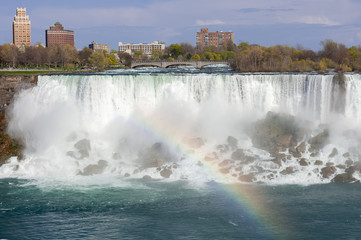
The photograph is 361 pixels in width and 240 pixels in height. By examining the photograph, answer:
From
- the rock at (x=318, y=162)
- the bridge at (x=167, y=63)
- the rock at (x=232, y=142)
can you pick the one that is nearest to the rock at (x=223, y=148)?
the rock at (x=232, y=142)

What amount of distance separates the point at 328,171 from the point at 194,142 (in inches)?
315

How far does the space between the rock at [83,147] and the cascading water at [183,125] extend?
2.4 inches

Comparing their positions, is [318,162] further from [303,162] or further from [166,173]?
[166,173]

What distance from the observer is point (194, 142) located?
2778 centimetres

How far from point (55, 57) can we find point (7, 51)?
7054mm

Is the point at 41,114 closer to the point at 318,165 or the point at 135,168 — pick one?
the point at 135,168

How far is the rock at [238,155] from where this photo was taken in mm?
25681

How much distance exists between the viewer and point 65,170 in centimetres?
2567

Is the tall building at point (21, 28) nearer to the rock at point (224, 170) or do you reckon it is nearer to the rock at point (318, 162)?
the rock at point (224, 170)

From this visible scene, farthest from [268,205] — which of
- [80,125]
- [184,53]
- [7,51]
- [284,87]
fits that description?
[184,53]

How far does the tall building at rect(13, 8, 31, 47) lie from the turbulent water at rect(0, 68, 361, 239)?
169 meters

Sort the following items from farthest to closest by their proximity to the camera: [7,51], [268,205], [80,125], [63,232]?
[7,51] → [80,125] → [268,205] → [63,232]

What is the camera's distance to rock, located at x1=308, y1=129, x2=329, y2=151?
26609 millimetres

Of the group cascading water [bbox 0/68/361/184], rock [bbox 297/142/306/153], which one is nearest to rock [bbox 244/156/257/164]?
cascading water [bbox 0/68/361/184]
